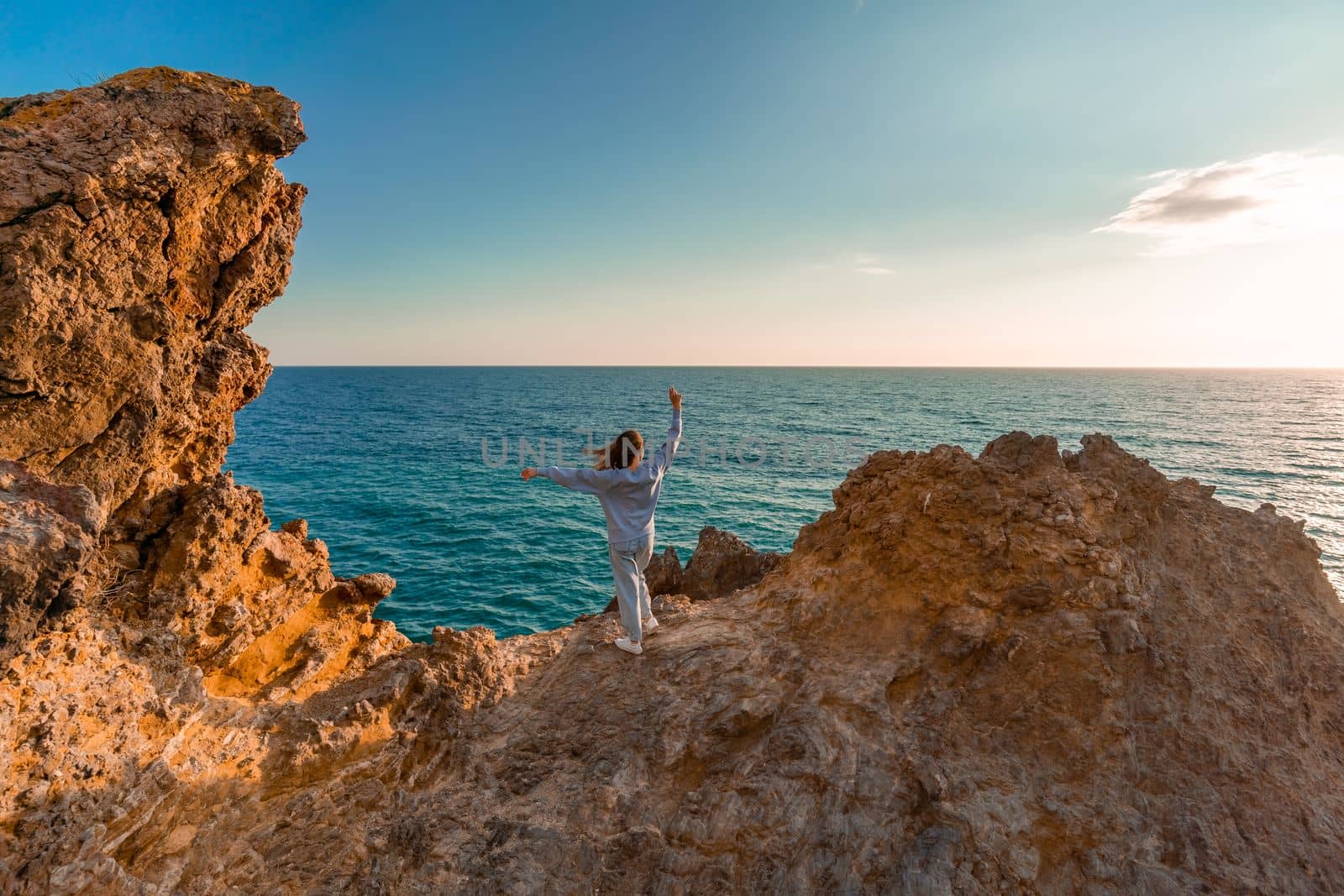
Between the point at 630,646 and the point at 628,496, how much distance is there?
1766 millimetres

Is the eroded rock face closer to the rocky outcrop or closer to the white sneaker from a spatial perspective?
the white sneaker

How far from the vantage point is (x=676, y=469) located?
40938 mm

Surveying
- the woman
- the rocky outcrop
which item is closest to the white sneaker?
the woman

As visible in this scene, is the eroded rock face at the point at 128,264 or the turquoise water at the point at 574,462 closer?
the eroded rock face at the point at 128,264

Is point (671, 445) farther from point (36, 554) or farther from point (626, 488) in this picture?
point (36, 554)

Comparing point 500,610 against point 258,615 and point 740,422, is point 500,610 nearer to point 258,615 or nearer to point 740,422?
point 258,615

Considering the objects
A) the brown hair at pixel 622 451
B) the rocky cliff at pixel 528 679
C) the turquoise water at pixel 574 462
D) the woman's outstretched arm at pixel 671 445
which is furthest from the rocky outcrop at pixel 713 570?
the brown hair at pixel 622 451

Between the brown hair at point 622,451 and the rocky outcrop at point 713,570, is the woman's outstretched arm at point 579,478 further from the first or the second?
the rocky outcrop at point 713,570

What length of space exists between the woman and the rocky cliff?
0.57 metres

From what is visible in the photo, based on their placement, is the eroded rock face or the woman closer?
the eroded rock face

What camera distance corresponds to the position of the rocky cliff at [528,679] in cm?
446

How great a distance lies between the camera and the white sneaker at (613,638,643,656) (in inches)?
269

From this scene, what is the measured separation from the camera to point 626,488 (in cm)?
654

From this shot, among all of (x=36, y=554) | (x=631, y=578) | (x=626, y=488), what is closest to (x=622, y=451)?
(x=626, y=488)
